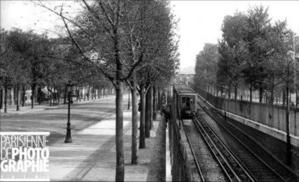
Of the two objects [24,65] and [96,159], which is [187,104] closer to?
[96,159]

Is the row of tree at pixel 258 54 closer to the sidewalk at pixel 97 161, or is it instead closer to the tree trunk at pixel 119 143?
the sidewalk at pixel 97 161

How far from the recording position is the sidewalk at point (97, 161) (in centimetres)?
1639

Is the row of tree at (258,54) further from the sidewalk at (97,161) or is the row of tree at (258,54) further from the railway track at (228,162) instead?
the sidewalk at (97,161)

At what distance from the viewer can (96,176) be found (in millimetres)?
16156

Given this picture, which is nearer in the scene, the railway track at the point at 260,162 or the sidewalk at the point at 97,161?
the sidewalk at the point at 97,161

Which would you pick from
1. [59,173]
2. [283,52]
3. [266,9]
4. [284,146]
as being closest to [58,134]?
[59,173]

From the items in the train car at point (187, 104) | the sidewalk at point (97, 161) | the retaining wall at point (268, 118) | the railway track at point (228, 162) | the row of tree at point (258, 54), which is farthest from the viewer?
the train car at point (187, 104)

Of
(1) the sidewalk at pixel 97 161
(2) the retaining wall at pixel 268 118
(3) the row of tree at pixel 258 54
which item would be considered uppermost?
(3) the row of tree at pixel 258 54

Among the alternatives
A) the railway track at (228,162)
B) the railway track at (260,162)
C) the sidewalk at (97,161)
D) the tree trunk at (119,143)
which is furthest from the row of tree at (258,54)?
the tree trunk at (119,143)

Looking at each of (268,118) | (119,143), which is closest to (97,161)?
(119,143)

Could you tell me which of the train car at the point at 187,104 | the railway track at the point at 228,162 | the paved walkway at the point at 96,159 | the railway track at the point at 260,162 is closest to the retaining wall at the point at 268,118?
the railway track at the point at 260,162

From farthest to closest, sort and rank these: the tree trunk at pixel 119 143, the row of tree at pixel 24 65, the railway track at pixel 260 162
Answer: the row of tree at pixel 24 65 < the railway track at pixel 260 162 < the tree trunk at pixel 119 143

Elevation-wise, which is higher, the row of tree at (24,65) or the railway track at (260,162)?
the row of tree at (24,65)

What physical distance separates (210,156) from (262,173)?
5.34 metres
